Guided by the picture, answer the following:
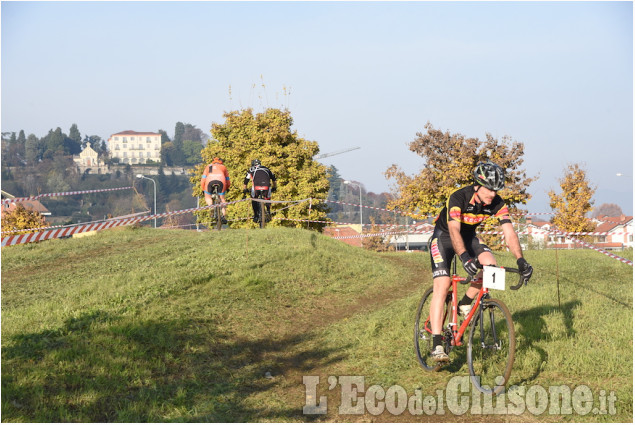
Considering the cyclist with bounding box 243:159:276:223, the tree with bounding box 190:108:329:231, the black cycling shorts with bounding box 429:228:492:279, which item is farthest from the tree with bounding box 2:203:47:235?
the black cycling shorts with bounding box 429:228:492:279

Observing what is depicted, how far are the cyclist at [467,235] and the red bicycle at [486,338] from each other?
143mm

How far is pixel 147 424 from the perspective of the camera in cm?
624

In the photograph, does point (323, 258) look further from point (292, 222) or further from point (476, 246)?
point (292, 222)

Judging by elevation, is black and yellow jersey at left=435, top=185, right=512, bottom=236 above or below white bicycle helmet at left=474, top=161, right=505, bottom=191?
below

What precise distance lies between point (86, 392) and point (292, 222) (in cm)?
2572

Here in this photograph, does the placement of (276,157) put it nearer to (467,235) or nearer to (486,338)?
(467,235)

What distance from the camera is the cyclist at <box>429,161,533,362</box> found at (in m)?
6.84

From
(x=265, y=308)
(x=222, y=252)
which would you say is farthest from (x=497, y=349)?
(x=222, y=252)

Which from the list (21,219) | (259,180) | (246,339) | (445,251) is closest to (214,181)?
(259,180)

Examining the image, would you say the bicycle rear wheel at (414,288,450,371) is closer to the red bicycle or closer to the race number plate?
the red bicycle

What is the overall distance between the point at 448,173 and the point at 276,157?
44.3ft

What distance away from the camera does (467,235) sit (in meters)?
7.43

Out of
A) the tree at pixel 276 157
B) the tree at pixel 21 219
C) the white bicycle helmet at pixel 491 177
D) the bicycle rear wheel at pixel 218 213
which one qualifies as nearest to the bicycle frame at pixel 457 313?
the white bicycle helmet at pixel 491 177

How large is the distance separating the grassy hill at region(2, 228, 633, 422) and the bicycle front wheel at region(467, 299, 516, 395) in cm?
28
